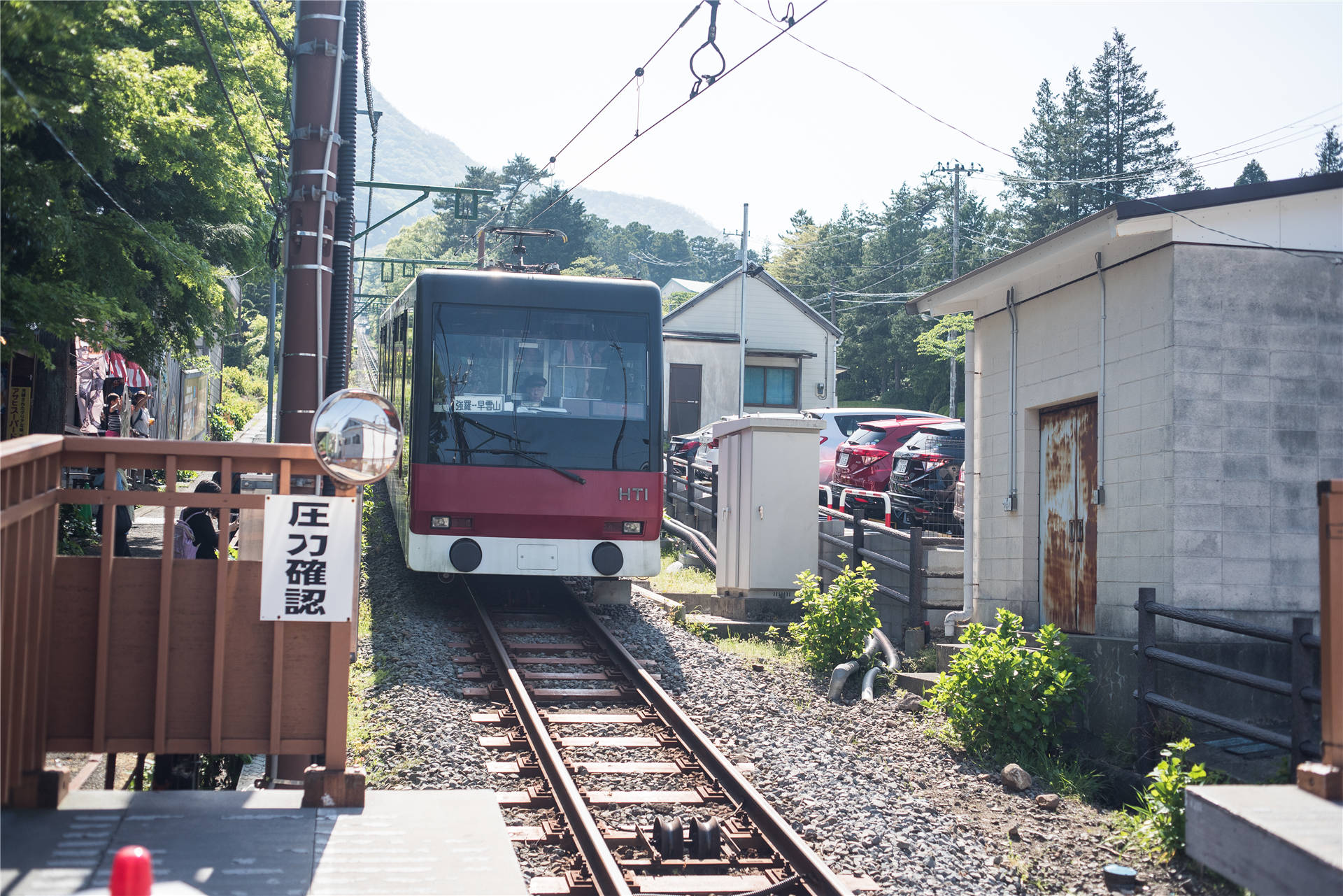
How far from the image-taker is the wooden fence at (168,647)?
14.7ft

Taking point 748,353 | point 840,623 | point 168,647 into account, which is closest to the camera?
point 168,647

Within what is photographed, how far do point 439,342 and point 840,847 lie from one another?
23.3 ft

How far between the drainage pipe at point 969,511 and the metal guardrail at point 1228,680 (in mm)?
3302

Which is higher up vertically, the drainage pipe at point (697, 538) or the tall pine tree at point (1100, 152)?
the tall pine tree at point (1100, 152)

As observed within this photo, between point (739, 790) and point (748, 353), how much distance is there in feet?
104

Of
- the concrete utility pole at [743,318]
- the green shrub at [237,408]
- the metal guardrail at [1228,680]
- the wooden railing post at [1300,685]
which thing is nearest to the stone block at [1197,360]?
the metal guardrail at [1228,680]

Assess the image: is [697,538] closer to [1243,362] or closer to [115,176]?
[115,176]

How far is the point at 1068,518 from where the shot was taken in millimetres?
10508

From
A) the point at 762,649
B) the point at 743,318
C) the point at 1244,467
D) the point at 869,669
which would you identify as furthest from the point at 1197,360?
the point at 743,318

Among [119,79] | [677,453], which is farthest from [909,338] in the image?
[119,79]

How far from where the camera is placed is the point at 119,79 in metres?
8.34

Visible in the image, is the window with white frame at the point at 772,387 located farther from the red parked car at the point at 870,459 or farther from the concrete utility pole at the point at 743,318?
A: the red parked car at the point at 870,459

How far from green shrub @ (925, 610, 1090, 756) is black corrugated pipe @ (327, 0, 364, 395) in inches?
197

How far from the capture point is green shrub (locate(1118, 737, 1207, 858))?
6363 millimetres
